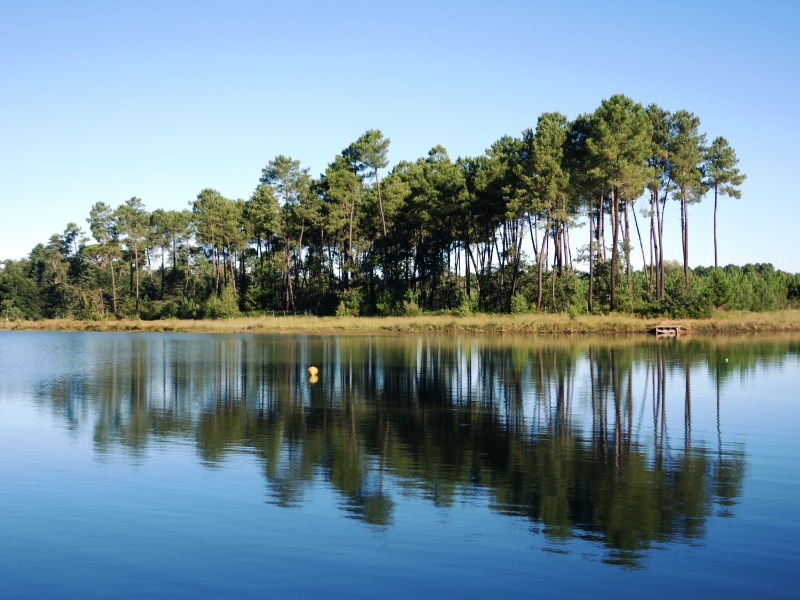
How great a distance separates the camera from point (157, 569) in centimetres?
905

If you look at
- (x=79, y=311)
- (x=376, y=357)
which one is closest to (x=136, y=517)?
(x=376, y=357)

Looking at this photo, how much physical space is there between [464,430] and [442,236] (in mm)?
72604

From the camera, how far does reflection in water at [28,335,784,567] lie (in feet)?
38.7

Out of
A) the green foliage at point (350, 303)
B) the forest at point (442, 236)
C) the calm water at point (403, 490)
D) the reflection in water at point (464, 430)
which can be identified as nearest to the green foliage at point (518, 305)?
the forest at point (442, 236)

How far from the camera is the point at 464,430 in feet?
60.0

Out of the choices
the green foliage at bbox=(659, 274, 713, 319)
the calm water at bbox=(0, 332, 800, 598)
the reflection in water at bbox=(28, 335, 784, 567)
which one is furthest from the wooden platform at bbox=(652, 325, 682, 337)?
the calm water at bbox=(0, 332, 800, 598)

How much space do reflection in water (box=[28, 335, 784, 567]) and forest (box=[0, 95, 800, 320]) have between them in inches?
1244

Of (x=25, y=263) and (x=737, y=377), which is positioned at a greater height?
(x=25, y=263)

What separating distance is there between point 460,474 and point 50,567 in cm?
711

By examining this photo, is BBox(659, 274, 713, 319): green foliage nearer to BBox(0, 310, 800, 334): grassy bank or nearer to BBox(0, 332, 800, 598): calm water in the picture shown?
BBox(0, 310, 800, 334): grassy bank

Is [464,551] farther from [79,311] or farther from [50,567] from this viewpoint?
[79,311]

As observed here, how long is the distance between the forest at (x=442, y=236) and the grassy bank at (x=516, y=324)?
285 cm

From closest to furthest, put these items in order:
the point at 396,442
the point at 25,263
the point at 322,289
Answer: the point at 396,442 → the point at 322,289 → the point at 25,263

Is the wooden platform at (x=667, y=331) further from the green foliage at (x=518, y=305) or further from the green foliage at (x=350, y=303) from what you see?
the green foliage at (x=350, y=303)
